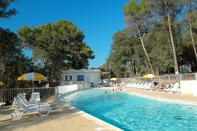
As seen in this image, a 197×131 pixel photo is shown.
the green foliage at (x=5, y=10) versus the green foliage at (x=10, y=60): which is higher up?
the green foliage at (x=5, y=10)

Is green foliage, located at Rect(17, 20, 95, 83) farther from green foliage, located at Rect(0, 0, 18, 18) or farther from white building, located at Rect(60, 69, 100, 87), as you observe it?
green foliage, located at Rect(0, 0, 18, 18)

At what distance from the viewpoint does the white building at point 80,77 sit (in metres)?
29.0

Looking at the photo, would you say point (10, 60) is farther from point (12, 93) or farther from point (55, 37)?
point (55, 37)

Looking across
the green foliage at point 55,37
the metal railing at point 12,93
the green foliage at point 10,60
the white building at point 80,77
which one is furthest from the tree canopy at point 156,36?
the green foliage at point 10,60

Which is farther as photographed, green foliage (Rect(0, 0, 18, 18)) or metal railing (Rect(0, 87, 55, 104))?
metal railing (Rect(0, 87, 55, 104))

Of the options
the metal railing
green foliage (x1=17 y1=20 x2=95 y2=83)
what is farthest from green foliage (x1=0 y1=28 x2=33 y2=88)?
green foliage (x1=17 y1=20 x2=95 y2=83)

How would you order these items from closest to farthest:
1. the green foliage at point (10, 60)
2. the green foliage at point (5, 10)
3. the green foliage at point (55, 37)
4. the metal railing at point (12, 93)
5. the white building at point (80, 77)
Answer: the green foliage at point (5, 10)
the metal railing at point (12, 93)
the green foliage at point (10, 60)
the white building at point (80, 77)
the green foliage at point (55, 37)

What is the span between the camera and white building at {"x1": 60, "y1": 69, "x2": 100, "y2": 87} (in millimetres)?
29000

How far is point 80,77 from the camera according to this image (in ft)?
97.6

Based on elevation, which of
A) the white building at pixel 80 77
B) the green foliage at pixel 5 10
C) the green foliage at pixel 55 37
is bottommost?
the white building at pixel 80 77

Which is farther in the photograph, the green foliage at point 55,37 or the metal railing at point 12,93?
the green foliage at point 55,37

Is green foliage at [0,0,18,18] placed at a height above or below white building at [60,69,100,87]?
above

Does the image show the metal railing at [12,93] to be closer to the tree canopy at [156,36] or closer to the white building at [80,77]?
the tree canopy at [156,36]

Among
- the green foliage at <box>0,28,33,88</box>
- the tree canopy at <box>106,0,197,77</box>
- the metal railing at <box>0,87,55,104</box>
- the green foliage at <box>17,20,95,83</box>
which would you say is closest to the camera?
the metal railing at <box>0,87,55,104</box>
